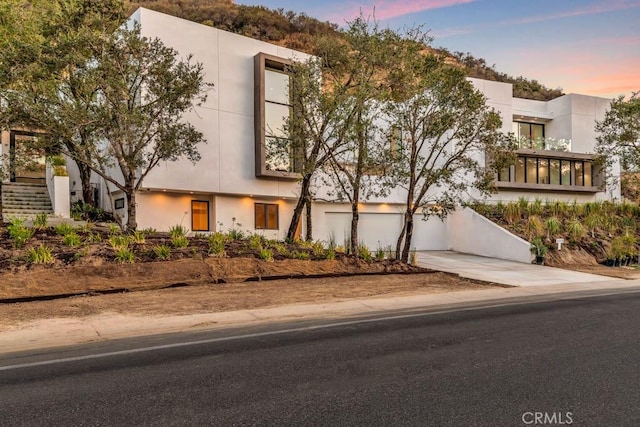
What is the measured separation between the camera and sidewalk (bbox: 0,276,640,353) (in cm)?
698

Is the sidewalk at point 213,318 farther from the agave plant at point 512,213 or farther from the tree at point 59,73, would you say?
the agave plant at point 512,213


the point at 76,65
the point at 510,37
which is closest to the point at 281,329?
the point at 76,65

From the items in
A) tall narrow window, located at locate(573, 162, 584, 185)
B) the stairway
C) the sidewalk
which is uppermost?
tall narrow window, located at locate(573, 162, 584, 185)

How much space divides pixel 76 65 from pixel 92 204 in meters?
9.59

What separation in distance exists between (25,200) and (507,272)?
21.4 metres

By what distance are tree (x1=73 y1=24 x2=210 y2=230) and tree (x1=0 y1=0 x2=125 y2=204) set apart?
0.35 metres

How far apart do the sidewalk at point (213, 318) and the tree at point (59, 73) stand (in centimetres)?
642

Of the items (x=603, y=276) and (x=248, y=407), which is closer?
(x=248, y=407)

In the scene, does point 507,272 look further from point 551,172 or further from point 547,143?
point 547,143

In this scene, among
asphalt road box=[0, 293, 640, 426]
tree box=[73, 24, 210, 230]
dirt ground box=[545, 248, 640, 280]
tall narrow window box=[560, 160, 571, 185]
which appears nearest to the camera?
asphalt road box=[0, 293, 640, 426]

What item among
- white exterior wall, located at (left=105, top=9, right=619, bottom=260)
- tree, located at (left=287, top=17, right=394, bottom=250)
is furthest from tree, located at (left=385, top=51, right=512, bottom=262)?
white exterior wall, located at (left=105, top=9, right=619, bottom=260)

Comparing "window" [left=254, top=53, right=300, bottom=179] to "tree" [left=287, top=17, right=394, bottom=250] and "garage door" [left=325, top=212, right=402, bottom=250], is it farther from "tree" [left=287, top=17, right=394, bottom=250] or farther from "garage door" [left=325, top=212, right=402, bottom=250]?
"garage door" [left=325, top=212, right=402, bottom=250]

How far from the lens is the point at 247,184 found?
21266 millimetres

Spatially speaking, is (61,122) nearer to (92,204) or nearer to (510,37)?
(92,204)
